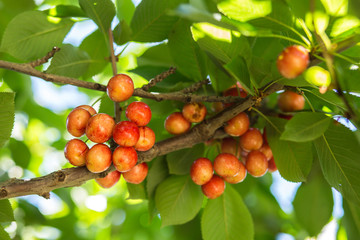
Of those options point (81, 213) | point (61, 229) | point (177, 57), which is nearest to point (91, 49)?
point (177, 57)

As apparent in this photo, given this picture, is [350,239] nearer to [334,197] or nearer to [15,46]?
[334,197]

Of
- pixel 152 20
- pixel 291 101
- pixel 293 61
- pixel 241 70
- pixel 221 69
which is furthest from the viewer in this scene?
pixel 291 101

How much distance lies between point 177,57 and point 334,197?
1.30m

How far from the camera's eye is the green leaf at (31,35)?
Result: 1.74 meters

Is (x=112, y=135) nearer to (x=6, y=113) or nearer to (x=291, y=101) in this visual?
(x=6, y=113)

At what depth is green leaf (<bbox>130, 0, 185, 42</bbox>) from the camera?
1760 millimetres

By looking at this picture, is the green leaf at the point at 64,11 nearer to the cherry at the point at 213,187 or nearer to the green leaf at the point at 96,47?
the green leaf at the point at 96,47

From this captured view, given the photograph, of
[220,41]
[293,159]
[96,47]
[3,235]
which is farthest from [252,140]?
[3,235]

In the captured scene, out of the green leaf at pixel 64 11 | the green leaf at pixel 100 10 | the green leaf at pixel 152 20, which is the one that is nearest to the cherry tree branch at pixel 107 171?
the green leaf at pixel 152 20

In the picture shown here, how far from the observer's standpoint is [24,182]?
1.35m

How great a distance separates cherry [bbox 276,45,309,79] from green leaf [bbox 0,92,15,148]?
1.01m

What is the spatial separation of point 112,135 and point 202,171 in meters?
0.47

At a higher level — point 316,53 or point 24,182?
point 316,53

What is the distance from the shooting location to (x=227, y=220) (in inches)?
74.7
